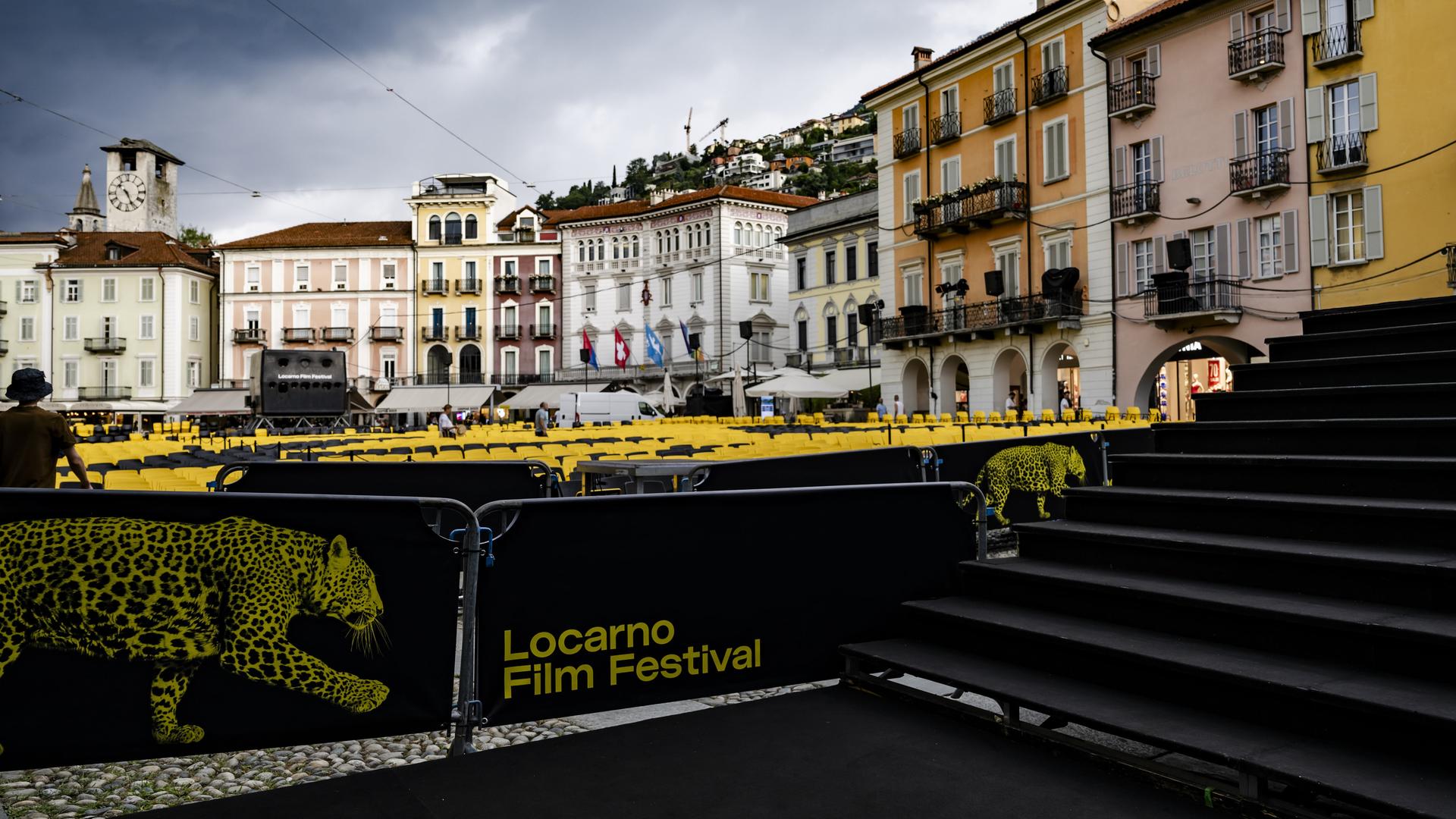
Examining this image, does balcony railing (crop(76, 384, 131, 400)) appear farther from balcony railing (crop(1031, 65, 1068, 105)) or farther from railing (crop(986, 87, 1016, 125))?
balcony railing (crop(1031, 65, 1068, 105))

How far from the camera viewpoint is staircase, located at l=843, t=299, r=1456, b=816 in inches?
122

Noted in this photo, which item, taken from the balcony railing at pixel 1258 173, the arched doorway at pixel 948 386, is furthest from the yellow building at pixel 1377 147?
the arched doorway at pixel 948 386

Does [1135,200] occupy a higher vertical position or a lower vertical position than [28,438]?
higher

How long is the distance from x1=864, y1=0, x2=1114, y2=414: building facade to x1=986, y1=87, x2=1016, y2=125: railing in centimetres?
5

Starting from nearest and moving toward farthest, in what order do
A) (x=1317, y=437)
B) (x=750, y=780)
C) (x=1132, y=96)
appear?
(x=750, y=780), (x=1317, y=437), (x=1132, y=96)

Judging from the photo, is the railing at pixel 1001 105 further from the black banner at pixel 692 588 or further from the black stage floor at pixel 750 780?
the black stage floor at pixel 750 780

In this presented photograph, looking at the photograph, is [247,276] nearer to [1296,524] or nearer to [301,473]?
[301,473]

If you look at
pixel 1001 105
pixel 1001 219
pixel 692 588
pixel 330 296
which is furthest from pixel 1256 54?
pixel 330 296

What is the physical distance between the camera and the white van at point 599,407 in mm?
37344

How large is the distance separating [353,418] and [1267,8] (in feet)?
169

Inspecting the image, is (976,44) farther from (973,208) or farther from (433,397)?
(433,397)

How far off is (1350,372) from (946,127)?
3154 cm

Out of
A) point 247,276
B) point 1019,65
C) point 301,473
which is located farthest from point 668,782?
point 247,276

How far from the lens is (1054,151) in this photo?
3164 cm
